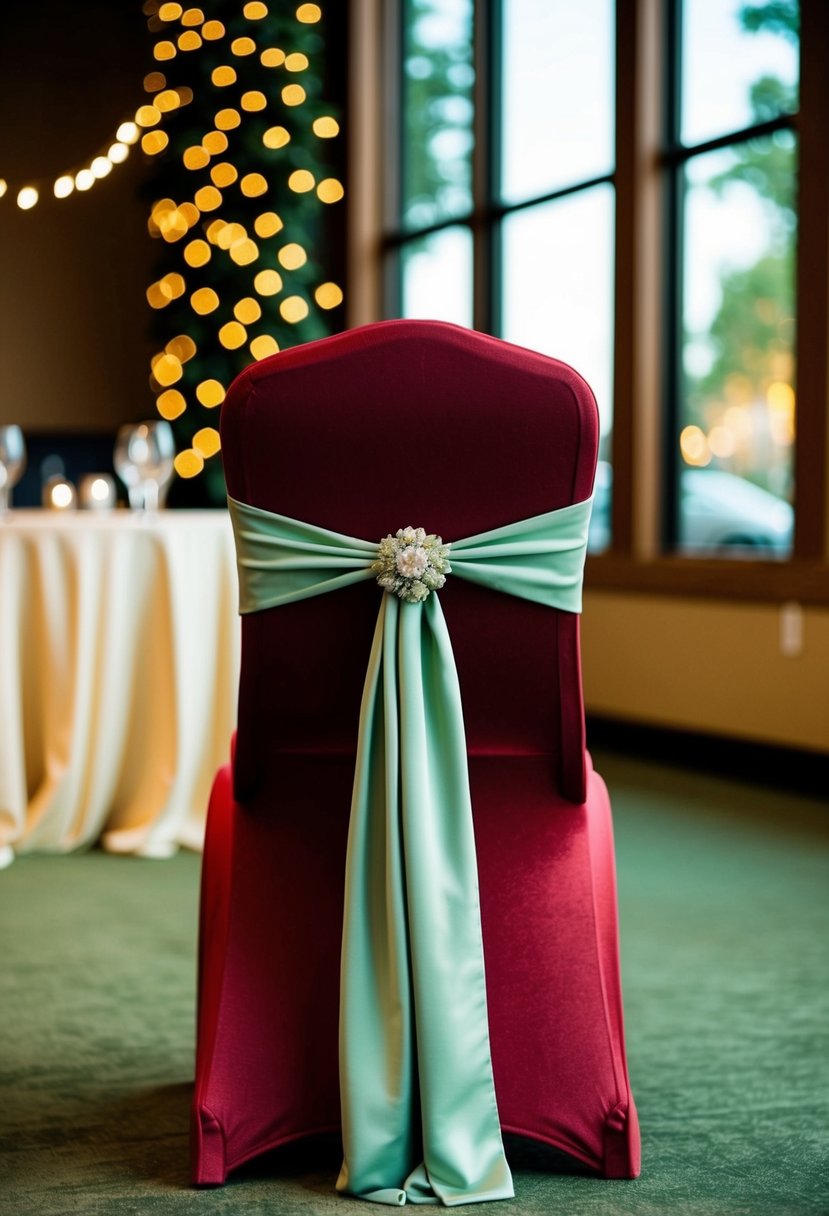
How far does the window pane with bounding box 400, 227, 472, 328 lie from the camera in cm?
681

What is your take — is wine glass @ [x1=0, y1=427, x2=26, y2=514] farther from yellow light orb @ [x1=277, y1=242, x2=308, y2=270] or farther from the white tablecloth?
yellow light orb @ [x1=277, y1=242, x2=308, y2=270]

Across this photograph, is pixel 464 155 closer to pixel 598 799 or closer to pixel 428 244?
pixel 428 244

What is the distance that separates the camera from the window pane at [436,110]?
6.75 m

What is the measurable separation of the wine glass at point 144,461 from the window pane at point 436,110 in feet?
11.3

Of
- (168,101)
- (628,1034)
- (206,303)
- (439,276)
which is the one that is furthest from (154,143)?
(628,1034)

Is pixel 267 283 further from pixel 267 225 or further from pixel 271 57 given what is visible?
pixel 271 57

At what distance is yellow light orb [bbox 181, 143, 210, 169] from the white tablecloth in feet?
11.6

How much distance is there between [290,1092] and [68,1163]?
1.00 ft

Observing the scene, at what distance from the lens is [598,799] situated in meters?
1.83

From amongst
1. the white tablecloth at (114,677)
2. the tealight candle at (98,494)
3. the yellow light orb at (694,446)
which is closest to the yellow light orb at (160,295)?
the yellow light orb at (694,446)

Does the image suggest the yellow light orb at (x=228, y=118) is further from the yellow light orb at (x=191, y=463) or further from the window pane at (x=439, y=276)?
the yellow light orb at (x=191, y=463)

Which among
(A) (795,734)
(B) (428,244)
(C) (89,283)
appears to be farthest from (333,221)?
(A) (795,734)

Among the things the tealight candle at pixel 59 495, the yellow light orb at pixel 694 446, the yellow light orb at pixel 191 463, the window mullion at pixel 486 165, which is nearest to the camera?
the tealight candle at pixel 59 495

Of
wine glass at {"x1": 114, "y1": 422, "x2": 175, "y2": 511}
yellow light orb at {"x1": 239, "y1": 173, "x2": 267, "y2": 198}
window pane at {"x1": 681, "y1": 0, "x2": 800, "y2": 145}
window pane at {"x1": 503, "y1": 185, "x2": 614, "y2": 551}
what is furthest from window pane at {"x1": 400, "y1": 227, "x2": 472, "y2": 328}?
wine glass at {"x1": 114, "y1": 422, "x2": 175, "y2": 511}
